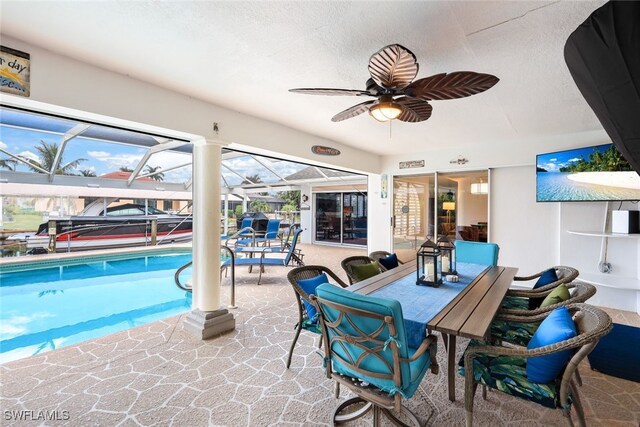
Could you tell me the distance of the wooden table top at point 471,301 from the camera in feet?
5.13

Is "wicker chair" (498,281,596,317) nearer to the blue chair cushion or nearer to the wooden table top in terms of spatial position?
the wooden table top

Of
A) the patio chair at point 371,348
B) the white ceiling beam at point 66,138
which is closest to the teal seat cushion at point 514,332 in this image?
the patio chair at point 371,348

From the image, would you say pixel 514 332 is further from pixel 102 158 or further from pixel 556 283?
pixel 102 158

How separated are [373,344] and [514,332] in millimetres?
1412

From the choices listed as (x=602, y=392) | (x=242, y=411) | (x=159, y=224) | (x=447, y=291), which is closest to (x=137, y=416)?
(x=242, y=411)

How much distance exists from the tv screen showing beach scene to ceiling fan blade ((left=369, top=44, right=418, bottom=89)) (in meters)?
3.69

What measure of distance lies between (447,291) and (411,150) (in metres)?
4.16

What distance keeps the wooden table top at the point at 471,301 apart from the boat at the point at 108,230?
909 cm

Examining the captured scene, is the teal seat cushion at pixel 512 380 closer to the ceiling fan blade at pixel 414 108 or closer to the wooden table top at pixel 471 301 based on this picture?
the wooden table top at pixel 471 301

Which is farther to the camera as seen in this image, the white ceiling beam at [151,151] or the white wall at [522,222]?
the white ceiling beam at [151,151]

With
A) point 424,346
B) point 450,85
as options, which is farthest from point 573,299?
point 450,85

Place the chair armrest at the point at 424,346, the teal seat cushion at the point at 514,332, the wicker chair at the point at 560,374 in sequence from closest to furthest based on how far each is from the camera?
the wicker chair at the point at 560,374, the chair armrest at the point at 424,346, the teal seat cushion at the point at 514,332

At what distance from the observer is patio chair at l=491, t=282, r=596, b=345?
195 centimetres

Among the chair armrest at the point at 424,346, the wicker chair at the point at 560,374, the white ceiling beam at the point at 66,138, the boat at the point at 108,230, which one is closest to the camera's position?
the wicker chair at the point at 560,374
